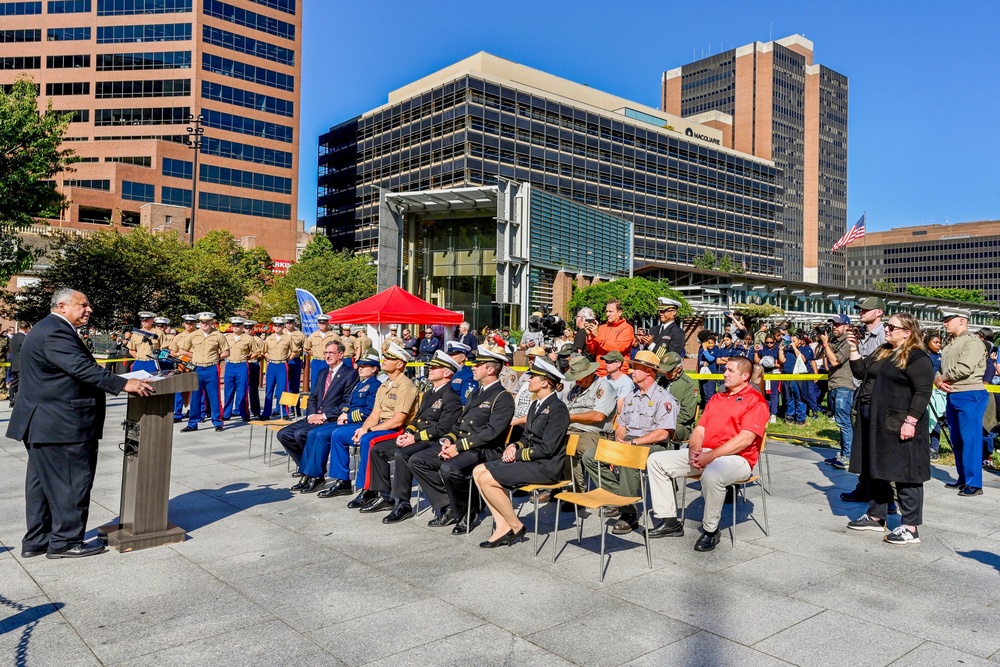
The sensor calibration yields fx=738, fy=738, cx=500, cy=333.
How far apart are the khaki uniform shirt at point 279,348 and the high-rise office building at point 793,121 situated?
13505 centimetres

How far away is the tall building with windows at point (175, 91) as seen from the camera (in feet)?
228

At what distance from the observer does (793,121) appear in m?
147

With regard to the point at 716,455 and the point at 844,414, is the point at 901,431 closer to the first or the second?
the point at 716,455

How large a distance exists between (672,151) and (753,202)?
68.3 feet

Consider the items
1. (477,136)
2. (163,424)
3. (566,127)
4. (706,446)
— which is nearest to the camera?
(163,424)

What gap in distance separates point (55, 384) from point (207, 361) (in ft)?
25.8

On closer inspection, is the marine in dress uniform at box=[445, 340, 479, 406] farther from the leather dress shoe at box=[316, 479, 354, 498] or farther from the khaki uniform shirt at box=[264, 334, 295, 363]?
the khaki uniform shirt at box=[264, 334, 295, 363]

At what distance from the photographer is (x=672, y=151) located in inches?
3713

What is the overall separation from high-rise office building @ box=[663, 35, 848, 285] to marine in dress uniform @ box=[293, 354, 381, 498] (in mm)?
139597

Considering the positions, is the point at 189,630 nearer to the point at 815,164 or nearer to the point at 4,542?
the point at 4,542

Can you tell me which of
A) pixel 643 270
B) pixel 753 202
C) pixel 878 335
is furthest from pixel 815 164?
pixel 878 335

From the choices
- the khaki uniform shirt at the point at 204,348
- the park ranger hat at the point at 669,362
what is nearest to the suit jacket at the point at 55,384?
the park ranger hat at the point at 669,362

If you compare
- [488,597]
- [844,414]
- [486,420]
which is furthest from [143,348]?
[844,414]

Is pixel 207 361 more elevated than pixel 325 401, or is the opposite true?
pixel 207 361
